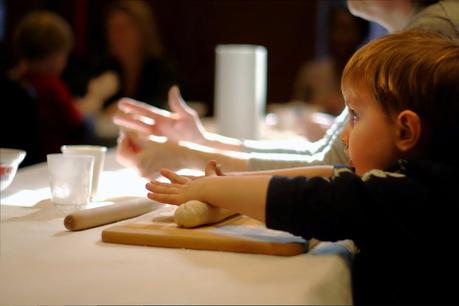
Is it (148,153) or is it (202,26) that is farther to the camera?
(202,26)

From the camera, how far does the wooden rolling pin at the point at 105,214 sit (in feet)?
3.63

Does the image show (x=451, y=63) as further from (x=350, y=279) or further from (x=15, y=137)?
(x=15, y=137)

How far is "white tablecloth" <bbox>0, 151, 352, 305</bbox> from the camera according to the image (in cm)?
79

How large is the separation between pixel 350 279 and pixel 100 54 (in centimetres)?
568

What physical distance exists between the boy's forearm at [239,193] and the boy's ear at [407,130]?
0.19 m

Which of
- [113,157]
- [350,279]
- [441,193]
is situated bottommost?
[113,157]

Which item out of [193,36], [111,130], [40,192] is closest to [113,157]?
[40,192]

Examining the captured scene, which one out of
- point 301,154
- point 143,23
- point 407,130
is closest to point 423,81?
point 407,130

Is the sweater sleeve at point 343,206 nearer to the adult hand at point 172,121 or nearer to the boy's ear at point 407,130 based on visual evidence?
the boy's ear at point 407,130

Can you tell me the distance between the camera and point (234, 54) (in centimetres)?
275

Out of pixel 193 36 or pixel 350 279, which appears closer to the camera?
pixel 350 279

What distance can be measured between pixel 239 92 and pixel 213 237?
72.2 inches

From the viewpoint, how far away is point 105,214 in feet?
3.76

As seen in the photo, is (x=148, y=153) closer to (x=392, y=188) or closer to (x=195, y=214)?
(x=195, y=214)
